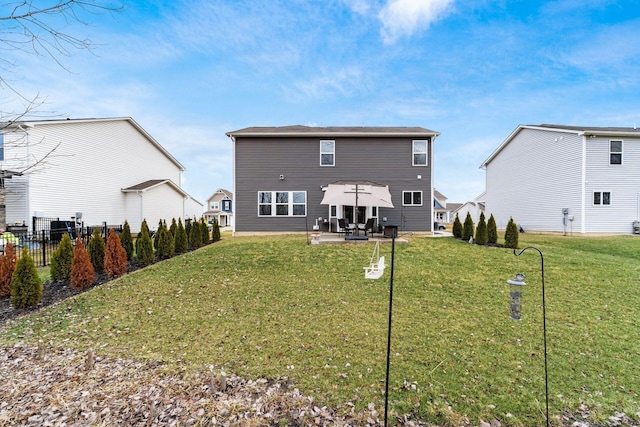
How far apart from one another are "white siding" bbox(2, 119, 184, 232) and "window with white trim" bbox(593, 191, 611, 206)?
27.1 m

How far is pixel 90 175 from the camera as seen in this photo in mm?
17922

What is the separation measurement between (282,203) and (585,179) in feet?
55.3

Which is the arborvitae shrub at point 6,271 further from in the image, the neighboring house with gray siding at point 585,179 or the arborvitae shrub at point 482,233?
the neighboring house with gray siding at point 585,179

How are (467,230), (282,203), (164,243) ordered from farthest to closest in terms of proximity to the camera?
(282,203)
(467,230)
(164,243)

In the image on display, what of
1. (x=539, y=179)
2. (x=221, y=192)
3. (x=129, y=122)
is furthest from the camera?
(x=221, y=192)

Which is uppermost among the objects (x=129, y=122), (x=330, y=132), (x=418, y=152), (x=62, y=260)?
(x=129, y=122)

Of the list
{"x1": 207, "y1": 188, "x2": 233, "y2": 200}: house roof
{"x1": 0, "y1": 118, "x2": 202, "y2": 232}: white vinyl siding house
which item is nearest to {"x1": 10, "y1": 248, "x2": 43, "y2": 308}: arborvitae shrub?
{"x1": 0, "y1": 118, "x2": 202, "y2": 232}: white vinyl siding house

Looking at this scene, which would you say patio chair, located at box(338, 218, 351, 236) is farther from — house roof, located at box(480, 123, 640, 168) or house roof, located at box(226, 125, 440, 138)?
house roof, located at box(480, 123, 640, 168)

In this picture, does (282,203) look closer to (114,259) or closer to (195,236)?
(195,236)

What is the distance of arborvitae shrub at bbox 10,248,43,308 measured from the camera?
5.70 m

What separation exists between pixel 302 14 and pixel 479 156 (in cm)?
2149

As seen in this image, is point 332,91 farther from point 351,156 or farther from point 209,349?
point 209,349

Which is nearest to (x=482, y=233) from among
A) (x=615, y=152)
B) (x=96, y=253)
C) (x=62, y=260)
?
(x=615, y=152)

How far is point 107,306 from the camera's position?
581cm
